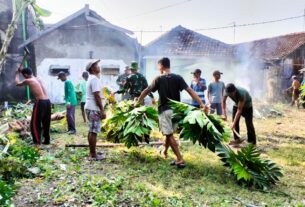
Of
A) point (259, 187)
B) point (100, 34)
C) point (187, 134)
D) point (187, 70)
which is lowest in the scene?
point (259, 187)

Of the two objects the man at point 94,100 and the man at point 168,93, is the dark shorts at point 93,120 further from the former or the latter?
the man at point 168,93

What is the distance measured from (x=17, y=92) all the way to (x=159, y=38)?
34.1ft

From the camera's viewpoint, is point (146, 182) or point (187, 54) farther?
point (187, 54)

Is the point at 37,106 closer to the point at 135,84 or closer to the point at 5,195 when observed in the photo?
the point at 135,84

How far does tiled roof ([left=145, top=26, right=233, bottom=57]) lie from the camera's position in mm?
21719

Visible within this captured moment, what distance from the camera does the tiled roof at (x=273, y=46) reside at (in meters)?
23.2

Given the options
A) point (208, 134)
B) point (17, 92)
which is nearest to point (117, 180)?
point (208, 134)

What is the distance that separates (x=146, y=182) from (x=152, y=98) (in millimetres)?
2472

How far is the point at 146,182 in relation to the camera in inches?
194

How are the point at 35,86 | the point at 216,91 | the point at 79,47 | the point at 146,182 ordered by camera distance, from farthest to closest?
the point at 79,47, the point at 216,91, the point at 35,86, the point at 146,182

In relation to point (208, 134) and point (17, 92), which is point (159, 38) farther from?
point (208, 134)

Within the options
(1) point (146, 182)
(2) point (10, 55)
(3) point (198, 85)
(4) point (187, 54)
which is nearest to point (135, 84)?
(3) point (198, 85)

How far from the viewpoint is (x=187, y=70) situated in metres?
20.7

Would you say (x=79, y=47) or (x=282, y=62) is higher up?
(x=79, y=47)
